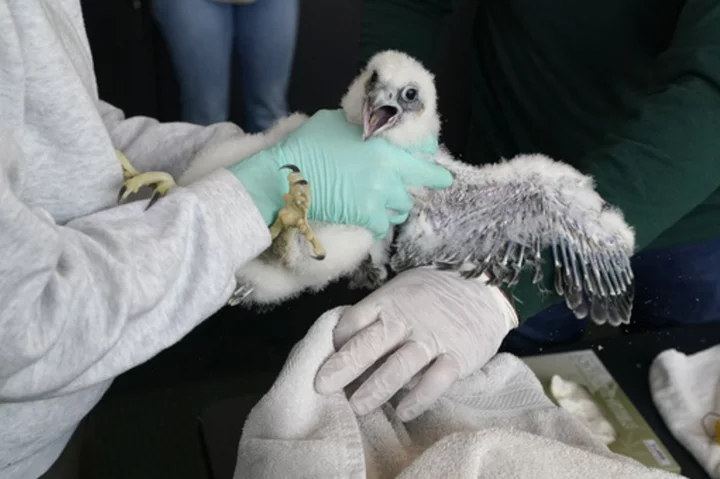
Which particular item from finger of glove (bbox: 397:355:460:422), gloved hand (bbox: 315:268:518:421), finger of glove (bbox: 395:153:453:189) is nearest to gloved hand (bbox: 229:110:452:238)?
finger of glove (bbox: 395:153:453:189)

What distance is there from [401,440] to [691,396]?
613mm

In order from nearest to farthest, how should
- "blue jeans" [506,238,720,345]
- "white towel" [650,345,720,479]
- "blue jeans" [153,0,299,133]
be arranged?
"white towel" [650,345,720,479] → "blue jeans" [506,238,720,345] → "blue jeans" [153,0,299,133]

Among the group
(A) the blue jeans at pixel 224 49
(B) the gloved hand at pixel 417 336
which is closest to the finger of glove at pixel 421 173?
(B) the gloved hand at pixel 417 336

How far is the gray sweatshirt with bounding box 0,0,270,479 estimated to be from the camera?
0.59 metres

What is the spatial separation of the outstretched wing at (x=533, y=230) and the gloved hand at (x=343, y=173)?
62 millimetres

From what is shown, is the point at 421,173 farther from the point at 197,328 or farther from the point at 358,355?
the point at 197,328

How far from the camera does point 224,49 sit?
2428mm

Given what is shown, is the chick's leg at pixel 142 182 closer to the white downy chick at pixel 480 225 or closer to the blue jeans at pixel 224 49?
the white downy chick at pixel 480 225

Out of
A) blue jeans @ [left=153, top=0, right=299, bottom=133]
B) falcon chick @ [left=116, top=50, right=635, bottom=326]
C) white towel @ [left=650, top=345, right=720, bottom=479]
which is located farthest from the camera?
blue jeans @ [left=153, top=0, right=299, bottom=133]

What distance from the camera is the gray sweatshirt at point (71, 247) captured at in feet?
1.94

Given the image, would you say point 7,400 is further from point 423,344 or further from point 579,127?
point 579,127

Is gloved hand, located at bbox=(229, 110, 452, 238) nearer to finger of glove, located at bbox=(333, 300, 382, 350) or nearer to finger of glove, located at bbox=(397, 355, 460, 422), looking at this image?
finger of glove, located at bbox=(333, 300, 382, 350)

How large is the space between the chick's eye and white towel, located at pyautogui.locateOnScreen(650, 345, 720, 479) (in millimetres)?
686

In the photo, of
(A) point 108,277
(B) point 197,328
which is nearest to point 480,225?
(A) point 108,277
